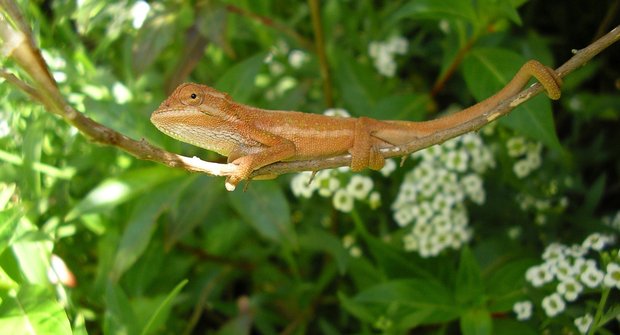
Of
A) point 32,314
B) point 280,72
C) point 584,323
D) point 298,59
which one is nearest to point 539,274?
point 584,323

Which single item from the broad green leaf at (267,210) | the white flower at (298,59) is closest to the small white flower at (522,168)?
the broad green leaf at (267,210)

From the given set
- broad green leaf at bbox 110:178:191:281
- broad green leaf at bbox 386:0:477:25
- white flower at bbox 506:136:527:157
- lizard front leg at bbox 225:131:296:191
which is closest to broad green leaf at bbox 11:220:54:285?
broad green leaf at bbox 110:178:191:281

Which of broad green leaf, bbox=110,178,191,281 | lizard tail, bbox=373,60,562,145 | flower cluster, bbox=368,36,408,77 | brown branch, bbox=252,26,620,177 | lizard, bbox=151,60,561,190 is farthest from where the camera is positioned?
flower cluster, bbox=368,36,408,77

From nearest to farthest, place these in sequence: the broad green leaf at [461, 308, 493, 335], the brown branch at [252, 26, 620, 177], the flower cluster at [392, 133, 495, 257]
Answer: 1. the brown branch at [252, 26, 620, 177]
2. the broad green leaf at [461, 308, 493, 335]
3. the flower cluster at [392, 133, 495, 257]

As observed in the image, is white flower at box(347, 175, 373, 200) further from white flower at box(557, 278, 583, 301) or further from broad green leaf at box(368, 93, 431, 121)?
white flower at box(557, 278, 583, 301)

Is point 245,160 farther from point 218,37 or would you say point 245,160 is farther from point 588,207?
point 588,207

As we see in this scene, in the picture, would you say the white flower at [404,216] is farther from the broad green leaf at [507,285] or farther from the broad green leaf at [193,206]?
the broad green leaf at [193,206]

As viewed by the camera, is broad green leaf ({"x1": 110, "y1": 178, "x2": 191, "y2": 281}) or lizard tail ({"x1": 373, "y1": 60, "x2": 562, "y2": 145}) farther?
broad green leaf ({"x1": 110, "y1": 178, "x2": 191, "y2": 281})

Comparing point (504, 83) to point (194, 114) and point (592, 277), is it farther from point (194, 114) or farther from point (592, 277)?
point (194, 114)
